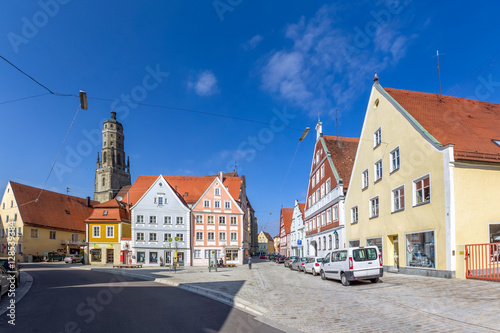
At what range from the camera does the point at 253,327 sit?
8719mm

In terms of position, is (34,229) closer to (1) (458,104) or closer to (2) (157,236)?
(2) (157,236)

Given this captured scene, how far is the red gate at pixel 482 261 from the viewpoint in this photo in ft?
47.5

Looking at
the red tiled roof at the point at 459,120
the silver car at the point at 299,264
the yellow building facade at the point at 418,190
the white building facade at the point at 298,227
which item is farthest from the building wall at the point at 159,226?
the red tiled roof at the point at 459,120

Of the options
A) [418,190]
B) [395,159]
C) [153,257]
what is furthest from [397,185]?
[153,257]

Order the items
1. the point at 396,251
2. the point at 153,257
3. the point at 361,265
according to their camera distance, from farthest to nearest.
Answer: the point at 153,257, the point at 396,251, the point at 361,265

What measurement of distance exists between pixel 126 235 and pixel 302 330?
154 ft

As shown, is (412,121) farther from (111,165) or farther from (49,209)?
(111,165)

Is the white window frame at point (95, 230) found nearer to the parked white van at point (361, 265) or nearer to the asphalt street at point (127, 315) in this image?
the asphalt street at point (127, 315)

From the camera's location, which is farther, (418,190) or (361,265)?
(418,190)

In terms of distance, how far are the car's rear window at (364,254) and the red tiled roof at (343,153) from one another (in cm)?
1655

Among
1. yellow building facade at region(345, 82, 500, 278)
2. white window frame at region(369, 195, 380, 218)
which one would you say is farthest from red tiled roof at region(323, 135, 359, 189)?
Answer: white window frame at region(369, 195, 380, 218)

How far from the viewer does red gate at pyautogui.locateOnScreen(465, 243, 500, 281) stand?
14.5 m

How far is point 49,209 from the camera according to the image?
210 ft

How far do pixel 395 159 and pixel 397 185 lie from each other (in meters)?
1.64
